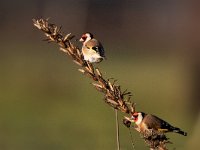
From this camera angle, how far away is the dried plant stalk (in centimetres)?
178

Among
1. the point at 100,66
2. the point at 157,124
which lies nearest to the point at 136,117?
the point at 157,124

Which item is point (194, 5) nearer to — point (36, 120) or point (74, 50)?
point (36, 120)

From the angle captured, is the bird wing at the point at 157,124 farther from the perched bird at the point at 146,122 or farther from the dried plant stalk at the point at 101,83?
the dried plant stalk at the point at 101,83

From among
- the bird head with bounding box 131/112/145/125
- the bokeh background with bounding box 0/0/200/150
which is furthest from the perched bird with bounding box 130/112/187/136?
the bokeh background with bounding box 0/0/200/150

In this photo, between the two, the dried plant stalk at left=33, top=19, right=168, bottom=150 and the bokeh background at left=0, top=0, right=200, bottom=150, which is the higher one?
the bokeh background at left=0, top=0, right=200, bottom=150

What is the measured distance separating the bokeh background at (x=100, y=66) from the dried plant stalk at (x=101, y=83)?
396cm

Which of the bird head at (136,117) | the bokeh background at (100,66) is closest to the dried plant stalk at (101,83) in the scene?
the bird head at (136,117)

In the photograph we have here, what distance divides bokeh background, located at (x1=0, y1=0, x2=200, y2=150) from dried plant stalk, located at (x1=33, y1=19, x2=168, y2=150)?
13.0 feet

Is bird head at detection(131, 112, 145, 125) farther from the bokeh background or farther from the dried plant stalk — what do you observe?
the bokeh background

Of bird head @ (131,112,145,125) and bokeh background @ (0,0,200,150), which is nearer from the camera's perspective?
bird head @ (131,112,145,125)

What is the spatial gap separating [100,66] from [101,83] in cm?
1205

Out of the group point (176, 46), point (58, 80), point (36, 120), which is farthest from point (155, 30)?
point (36, 120)

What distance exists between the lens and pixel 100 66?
13.9m

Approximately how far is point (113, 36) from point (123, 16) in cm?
63
